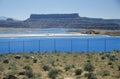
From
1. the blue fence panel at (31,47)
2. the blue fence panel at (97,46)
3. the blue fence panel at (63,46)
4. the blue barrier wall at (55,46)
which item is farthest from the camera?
the blue fence panel at (97,46)

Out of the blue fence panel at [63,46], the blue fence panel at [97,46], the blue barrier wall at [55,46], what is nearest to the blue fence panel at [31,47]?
the blue barrier wall at [55,46]

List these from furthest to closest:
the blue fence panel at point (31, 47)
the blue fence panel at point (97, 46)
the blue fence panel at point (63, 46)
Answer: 1. the blue fence panel at point (97, 46)
2. the blue fence panel at point (63, 46)
3. the blue fence panel at point (31, 47)

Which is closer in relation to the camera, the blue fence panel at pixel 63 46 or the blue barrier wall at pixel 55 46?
the blue barrier wall at pixel 55 46

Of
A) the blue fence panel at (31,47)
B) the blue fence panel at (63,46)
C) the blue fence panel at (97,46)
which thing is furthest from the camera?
the blue fence panel at (97,46)

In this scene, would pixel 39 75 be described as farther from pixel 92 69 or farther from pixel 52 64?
pixel 52 64

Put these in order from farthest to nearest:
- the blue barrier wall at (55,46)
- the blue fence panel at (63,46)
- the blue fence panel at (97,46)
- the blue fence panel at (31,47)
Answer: the blue fence panel at (97,46)
the blue fence panel at (63,46)
the blue fence panel at (31,47)
the blue barrier wall at (55,46)

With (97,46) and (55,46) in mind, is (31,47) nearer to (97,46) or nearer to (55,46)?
(55,46)

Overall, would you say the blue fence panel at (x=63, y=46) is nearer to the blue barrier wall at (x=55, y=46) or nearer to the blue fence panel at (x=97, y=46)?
the blue barrier wall at (x=55, y=46)

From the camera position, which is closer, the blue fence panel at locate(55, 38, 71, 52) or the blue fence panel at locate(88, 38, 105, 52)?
the blue fence panel at locate(55, 38, 71, 52)

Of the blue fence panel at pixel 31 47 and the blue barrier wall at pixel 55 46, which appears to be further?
the blue fence panel at pixel 31 47

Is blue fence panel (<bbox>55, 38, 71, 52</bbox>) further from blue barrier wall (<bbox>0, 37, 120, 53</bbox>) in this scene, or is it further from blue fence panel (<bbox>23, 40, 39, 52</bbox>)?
blue fence panel (<bbox>23, 40, 39, 52</bbox>)

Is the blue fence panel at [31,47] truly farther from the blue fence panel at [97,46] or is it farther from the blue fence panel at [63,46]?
the blue fence panel at [97,46]

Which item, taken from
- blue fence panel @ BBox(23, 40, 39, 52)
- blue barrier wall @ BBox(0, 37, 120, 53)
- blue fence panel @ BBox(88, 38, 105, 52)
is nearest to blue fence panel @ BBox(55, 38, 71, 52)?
blue barrier wall @ BBox(0, 37, 120, 53)
